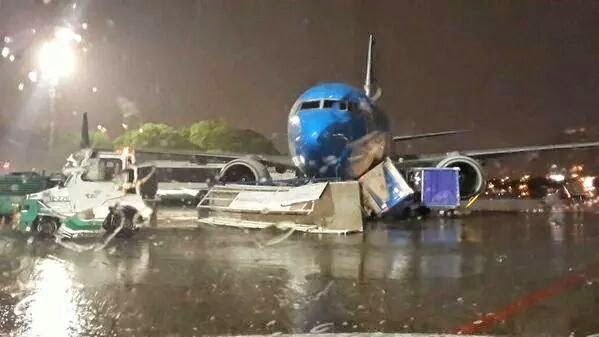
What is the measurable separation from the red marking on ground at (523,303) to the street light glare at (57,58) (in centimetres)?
2622

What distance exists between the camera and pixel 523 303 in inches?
310

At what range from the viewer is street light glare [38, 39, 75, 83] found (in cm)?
3103

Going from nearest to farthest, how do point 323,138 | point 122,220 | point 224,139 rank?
1. point 122,220
2. point 323,138
3. point 224,139

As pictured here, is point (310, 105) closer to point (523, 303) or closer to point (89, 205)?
point (89, 205)

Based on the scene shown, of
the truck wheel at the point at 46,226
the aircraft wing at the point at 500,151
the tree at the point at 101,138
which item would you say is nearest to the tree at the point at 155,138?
the tree at the point at 101,138

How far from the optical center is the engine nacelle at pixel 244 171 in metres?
25.1

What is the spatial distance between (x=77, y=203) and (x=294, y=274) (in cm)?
695

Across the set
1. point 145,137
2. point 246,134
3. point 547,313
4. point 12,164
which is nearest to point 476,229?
point 547,313

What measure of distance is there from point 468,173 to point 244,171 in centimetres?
831

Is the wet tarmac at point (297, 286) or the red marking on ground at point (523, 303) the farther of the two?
the wet tarmac at point (297, 286)

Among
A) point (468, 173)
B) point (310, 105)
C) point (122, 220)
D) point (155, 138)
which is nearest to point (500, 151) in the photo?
point (468, 173)

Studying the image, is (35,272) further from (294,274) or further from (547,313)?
(547,313)

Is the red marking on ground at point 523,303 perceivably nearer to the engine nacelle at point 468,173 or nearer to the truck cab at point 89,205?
the truck cab at point 89,205

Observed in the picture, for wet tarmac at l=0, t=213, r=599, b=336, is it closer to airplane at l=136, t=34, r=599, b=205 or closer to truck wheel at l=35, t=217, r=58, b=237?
truck wheel at l=35, t=217, r=58, b=237
